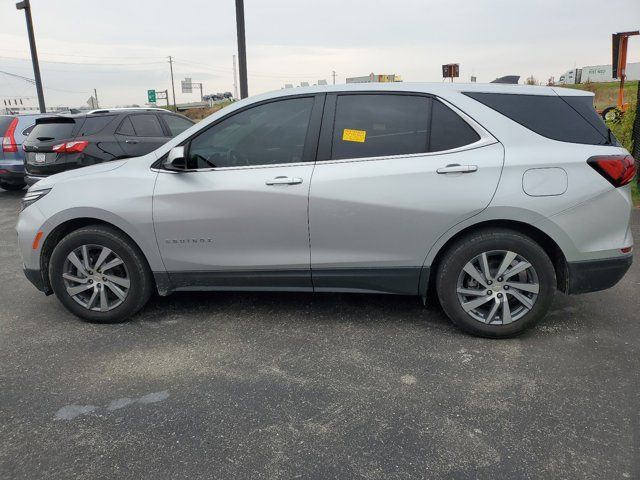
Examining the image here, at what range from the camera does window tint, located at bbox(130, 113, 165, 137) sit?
8484 millimetres

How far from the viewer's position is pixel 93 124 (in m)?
7.97

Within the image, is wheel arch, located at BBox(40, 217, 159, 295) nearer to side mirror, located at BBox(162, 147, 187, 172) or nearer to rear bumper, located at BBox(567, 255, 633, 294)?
side mirror, located at BBox(162, 147, 187, 172)

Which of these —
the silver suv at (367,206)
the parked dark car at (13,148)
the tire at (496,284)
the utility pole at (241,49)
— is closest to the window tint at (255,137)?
the silver suv at (367,206)

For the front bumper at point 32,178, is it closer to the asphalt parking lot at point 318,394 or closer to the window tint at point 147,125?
the window tint at point 147,125

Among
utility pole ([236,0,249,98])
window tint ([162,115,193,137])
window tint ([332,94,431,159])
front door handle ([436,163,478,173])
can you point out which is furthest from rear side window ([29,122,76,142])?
front door handle ([436,163,478,173])

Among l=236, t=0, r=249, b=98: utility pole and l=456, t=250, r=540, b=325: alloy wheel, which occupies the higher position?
l=236, t=0, r=249, b=98: utility pole

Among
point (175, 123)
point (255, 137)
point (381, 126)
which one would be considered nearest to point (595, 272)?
point (381, 126)

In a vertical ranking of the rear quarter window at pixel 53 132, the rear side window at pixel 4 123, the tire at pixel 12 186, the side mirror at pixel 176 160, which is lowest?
the tire at pixel 12 186

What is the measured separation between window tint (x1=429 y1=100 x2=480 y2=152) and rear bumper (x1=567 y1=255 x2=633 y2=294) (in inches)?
42.7

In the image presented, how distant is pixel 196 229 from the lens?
3604 mm

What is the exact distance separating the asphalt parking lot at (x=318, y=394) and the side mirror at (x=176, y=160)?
1.21 m

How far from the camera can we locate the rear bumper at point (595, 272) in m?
3.31

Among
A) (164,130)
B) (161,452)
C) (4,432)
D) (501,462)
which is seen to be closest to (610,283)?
(501,462)

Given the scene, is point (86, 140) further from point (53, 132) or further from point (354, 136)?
point (354, 136)
